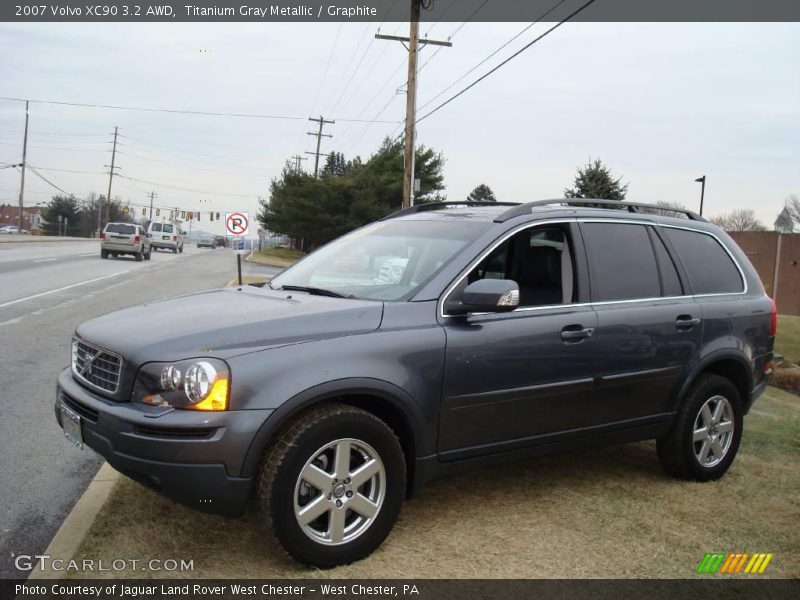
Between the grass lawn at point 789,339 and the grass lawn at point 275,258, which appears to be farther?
the grass lawn at point 275,258

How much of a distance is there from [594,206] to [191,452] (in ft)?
10.9

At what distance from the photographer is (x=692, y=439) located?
4.88 meters

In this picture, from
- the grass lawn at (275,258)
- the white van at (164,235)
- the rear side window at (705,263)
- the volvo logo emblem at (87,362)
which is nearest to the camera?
the volvo logo emblem at (87,362)

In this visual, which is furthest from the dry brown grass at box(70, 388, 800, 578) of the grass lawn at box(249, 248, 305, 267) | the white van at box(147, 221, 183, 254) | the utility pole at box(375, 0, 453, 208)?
the white van at box(147, 221, 183, 254)

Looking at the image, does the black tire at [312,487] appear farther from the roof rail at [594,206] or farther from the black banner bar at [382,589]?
the roof rail at [594,206]

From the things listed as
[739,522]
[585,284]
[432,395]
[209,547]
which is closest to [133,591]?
[209,547]

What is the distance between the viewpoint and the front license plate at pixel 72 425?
3.47m

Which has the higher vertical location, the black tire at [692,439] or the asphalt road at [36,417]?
the black tire at [692,439]

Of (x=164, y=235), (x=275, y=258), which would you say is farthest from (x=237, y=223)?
(x=164, y=235)

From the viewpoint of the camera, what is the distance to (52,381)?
279 inches

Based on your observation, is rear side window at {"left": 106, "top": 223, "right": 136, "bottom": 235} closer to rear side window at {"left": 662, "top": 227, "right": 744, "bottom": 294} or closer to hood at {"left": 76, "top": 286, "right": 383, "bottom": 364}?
hood at {"left": 76, "top": 286, "right": 383, "bottom": 364}

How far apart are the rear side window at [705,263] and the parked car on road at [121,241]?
32.5 metres

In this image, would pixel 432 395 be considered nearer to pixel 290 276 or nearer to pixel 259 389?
pixel 259 389

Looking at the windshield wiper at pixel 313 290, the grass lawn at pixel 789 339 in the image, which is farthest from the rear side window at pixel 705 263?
the grass lawn at pixel 789 339
